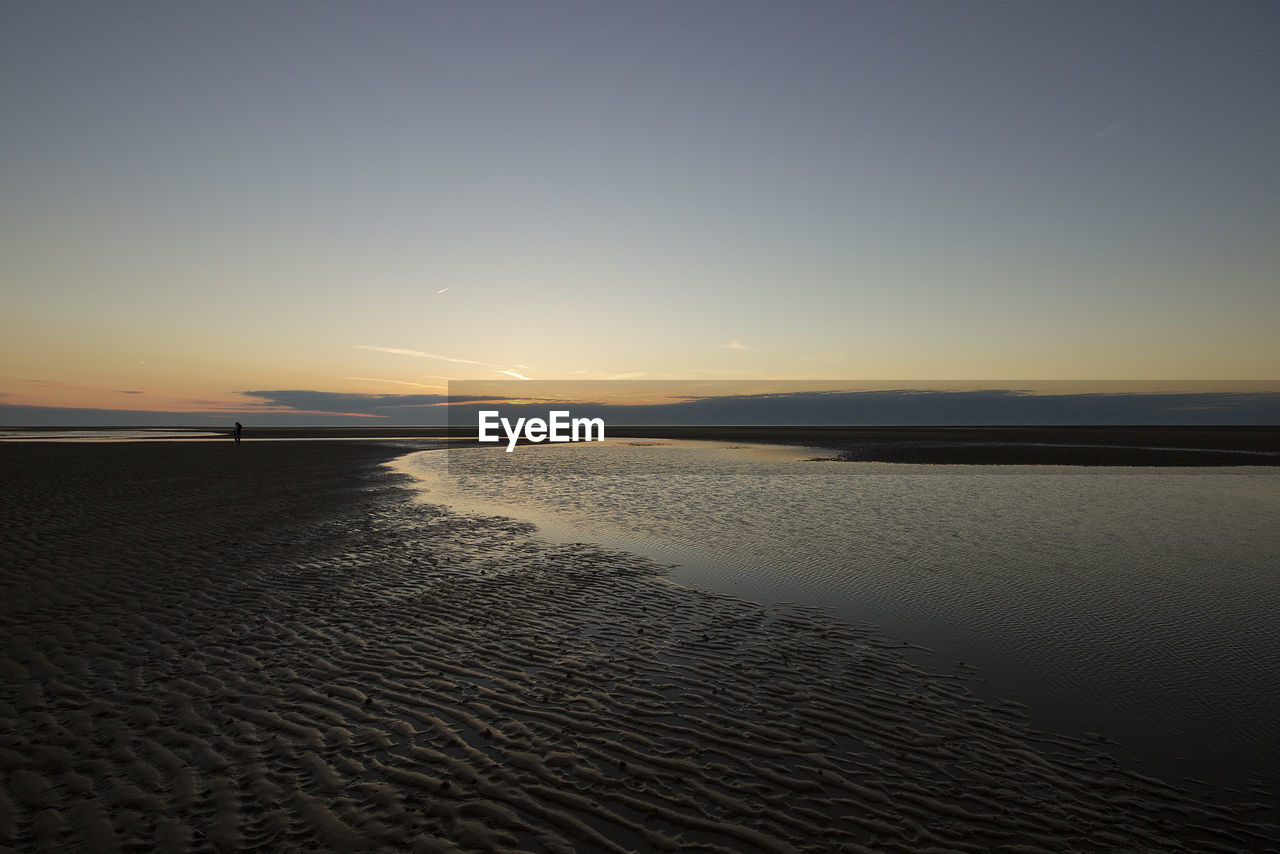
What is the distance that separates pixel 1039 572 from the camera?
1420 centimetres

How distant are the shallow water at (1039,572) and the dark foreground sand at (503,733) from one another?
3.41ft

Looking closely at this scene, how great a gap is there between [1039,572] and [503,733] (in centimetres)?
1340

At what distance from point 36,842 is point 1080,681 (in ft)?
38.4

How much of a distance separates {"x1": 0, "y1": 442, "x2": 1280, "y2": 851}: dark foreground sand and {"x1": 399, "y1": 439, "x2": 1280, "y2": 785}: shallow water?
1038 millimetres

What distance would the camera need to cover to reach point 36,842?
4.80 meters

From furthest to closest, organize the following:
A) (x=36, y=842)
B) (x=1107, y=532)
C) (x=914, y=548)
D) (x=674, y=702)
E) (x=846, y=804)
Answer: (x=1107, y=532), (x=914, y=548), (x=674, y=702), (x=846, y=804), (x=36, y=842)

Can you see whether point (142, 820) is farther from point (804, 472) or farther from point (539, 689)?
point (804, 472)

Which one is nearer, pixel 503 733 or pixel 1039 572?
pixel 503 733

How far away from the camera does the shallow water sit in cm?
767

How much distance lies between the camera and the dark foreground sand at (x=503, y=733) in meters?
5.14

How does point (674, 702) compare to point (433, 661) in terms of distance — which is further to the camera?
point (433, 661)

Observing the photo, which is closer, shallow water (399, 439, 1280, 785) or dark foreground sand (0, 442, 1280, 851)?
dark foreground sand (0, 442, 1280, 851)

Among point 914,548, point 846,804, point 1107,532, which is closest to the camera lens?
point 846,804

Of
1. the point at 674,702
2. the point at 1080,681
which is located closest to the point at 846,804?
the point at 674,702
